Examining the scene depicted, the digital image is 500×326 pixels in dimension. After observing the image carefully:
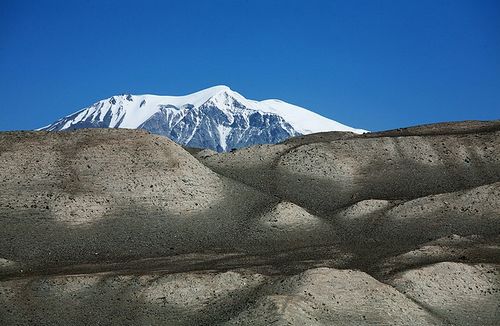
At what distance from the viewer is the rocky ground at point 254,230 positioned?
57.6 m

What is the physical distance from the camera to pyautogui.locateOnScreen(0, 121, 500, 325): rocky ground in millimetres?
57625

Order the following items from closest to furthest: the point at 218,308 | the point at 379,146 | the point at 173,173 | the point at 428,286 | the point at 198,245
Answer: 1. the point at 218,308
2. the point at 428,286
3. the point at 198,245
4. the point at 173,173
5. the point at 379,146

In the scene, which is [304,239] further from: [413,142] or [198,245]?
[413,142]

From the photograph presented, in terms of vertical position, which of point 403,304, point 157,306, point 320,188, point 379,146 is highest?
point 379,146

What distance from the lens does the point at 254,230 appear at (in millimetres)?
82688

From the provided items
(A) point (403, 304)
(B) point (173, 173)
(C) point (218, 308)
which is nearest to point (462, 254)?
(A) point (403, 304)

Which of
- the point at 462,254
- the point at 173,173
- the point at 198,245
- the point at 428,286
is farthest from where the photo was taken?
the point at 173,173

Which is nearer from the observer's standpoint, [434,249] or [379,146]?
[434,249]

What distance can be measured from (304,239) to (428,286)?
20997 millimetres

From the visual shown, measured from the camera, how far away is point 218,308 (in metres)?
57.1

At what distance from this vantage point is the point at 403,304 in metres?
57.3

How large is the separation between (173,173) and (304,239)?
2045 centimetres

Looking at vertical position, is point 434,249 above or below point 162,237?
above

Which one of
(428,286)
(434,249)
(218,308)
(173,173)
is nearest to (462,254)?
(434,249)
